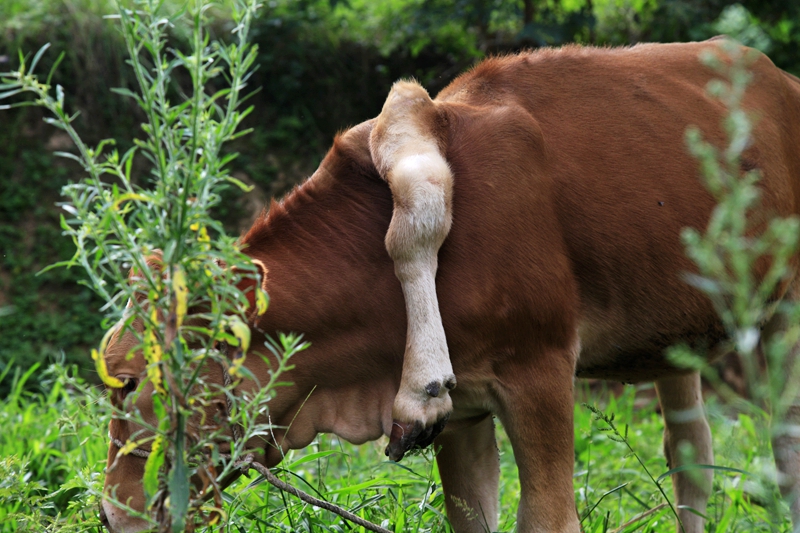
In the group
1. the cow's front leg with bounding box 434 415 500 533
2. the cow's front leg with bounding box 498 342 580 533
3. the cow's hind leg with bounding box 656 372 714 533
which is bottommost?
→ the cow's hind leg with bounding box 656 372 714 533

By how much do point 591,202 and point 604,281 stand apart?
0.76ft

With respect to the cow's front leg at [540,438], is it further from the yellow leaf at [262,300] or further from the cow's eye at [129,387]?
the cow's eye at [129,387]

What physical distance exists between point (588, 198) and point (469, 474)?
0.97 metres

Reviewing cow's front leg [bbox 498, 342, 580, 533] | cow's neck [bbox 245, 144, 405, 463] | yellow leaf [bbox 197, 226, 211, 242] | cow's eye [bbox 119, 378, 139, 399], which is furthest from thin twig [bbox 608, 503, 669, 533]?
yellow leaf [bbox 197, 226, 211, 242]

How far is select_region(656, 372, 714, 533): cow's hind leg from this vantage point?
3289mm

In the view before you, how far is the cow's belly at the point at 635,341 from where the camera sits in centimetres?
249

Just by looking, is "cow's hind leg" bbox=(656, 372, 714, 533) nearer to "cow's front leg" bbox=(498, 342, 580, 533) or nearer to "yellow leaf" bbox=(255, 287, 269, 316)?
"cow's front leg" bbox=(498, 342, 580, 533)

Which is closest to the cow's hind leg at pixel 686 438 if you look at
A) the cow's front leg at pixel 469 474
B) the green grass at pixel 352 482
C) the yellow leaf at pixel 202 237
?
the green grass at pixel 352 482

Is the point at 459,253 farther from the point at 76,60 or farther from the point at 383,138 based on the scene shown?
the point at 76,60

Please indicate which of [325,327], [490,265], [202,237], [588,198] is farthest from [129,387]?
[588,198]

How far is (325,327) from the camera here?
2.34 meters

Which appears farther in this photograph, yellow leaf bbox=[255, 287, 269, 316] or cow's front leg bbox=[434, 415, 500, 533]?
cow's front leg bbox=[434, 415, 500, 533]

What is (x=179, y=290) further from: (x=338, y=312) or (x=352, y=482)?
(x=352, y=482)

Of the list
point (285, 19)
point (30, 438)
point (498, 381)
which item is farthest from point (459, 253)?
point (285, 19)
